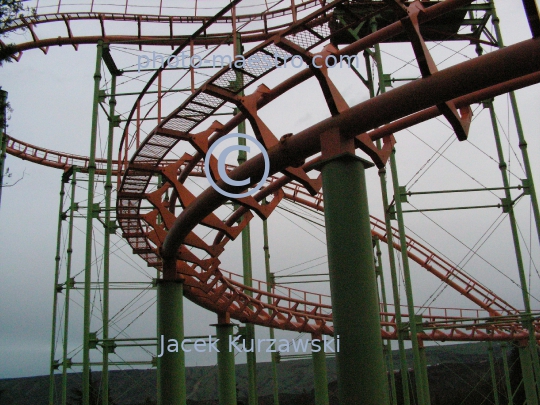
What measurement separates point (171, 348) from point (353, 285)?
19.3 feet

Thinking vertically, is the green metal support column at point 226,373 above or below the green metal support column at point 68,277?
below

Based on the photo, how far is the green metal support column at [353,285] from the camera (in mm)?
5070

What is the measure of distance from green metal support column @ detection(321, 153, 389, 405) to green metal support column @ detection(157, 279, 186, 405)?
18.5ft

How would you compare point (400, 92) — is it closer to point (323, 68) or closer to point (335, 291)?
point (323, 68)

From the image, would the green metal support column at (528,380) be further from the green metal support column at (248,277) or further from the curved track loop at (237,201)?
the green metal support column at (248,277)

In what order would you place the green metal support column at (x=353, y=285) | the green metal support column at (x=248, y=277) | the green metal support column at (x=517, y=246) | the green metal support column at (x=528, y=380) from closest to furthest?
the green metal support column at (x=353, y=285), the green metal support column at (x=517, y=246), the green metal support column at (x=248, y=277), the green metal support column at (x=528, y=380)

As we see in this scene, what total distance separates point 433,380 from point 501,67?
31159 mm

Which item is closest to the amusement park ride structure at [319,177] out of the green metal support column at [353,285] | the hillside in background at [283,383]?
the green metal support column at [353,285]

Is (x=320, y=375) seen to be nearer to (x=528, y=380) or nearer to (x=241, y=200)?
(x=528, y=380)

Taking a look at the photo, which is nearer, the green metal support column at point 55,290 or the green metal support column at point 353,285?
the green metal support column at point 353,285

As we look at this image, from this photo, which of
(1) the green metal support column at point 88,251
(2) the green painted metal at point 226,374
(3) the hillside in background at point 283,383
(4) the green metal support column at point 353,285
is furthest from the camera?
(3) the hillside in background at point 283,383

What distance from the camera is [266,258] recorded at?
58.1 ft

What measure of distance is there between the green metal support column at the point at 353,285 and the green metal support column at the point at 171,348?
18.5ft

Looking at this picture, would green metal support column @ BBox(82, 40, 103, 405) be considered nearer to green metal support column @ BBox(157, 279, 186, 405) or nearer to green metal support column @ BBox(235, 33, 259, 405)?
green metal support column @ BBox(157, 279, 186, 405)
